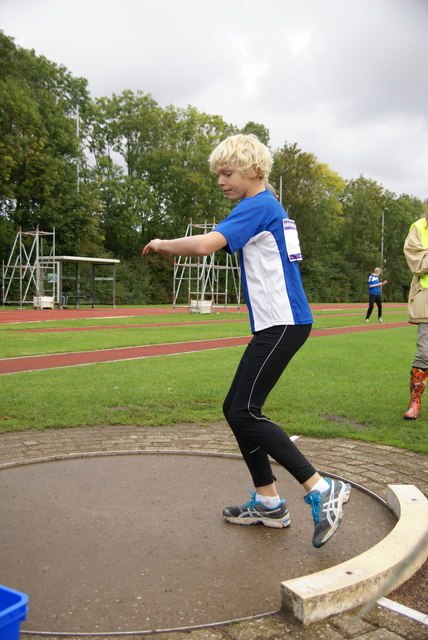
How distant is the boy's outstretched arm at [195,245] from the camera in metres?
3.00

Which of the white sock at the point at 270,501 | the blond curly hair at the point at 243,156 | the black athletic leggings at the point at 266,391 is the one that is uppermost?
the blond curly hair at the point at 243,156

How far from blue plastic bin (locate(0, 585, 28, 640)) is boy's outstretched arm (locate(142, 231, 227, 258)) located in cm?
167

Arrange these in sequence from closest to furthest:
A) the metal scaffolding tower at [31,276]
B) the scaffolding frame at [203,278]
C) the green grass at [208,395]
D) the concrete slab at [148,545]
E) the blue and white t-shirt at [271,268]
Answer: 1. the concrete slab at [148,545]
2. the blue and white t-shirt at [271,268]
3. the green grass at [208,395]
4. the scaffolding frame at [203,278]
5. the metal scaffolding tower at [31,276]

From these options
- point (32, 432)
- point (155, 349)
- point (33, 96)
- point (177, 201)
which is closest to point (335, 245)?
point (177, 201)

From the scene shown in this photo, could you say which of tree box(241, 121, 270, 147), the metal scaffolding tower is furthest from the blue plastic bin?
tree box(241, 121, 270, 147)

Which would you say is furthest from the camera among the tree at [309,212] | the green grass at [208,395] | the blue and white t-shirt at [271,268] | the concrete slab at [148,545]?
the tree at [309,212]

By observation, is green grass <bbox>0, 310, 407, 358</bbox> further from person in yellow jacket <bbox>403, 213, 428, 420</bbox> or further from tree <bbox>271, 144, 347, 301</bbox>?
tree <bbox>271, 144, 347, 301</bbox>

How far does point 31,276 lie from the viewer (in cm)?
3162

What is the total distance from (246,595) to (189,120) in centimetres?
5116

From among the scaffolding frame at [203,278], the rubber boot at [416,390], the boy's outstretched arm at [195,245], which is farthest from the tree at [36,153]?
the boy's outstretched arm at [195,245]

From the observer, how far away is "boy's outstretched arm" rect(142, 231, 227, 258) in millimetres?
2996

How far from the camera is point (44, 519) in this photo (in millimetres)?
3496

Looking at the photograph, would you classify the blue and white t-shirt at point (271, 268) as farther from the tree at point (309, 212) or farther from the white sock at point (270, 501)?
the tree at point (309, 212)

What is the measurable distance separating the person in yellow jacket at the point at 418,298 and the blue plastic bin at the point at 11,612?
16.7 feet
